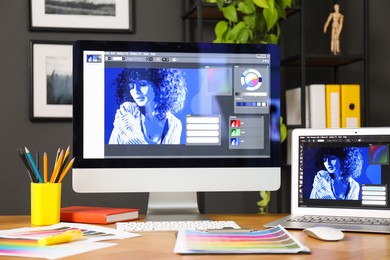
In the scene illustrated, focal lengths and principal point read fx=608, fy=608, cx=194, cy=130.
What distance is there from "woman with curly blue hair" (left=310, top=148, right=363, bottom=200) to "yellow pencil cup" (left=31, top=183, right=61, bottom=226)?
0.70 m

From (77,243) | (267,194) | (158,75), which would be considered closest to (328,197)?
(158,75)

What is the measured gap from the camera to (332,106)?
2.92 meters

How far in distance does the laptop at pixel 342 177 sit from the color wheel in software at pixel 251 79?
20 cm

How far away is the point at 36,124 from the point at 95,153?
56.0 inches

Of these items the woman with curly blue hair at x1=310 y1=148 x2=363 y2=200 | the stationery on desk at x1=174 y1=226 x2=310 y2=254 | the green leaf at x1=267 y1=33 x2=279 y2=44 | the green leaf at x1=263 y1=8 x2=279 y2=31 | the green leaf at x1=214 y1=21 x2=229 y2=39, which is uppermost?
the green leaf at x1=263 y1=8 x2=279 y2=31

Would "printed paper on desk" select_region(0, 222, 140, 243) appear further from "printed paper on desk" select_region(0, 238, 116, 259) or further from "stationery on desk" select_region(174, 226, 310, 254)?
"stationery on desk" select_region(174, 226, 310, 254)

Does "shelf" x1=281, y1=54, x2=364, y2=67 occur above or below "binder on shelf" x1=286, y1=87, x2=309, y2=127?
above

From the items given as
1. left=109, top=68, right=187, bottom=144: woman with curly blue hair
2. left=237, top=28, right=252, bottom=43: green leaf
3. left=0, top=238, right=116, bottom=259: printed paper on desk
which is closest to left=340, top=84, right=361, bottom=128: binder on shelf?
left=237, top=28, right=252, bottom=43: green leaf

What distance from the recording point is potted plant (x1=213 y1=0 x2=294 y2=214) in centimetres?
279

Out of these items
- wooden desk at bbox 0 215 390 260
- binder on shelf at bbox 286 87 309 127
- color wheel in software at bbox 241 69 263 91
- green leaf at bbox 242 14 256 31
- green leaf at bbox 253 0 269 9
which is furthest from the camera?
binder on shelf at bbox 286 87 309 127

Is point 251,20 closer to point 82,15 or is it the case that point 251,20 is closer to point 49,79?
point 82,15

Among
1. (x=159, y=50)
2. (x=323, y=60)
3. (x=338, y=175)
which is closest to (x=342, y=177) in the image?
(x=338, y=175)

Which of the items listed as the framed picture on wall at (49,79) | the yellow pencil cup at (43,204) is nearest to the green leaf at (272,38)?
the framed picture on wall at (49,79)

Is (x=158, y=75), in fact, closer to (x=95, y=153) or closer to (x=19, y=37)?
(x=95, y=153)
